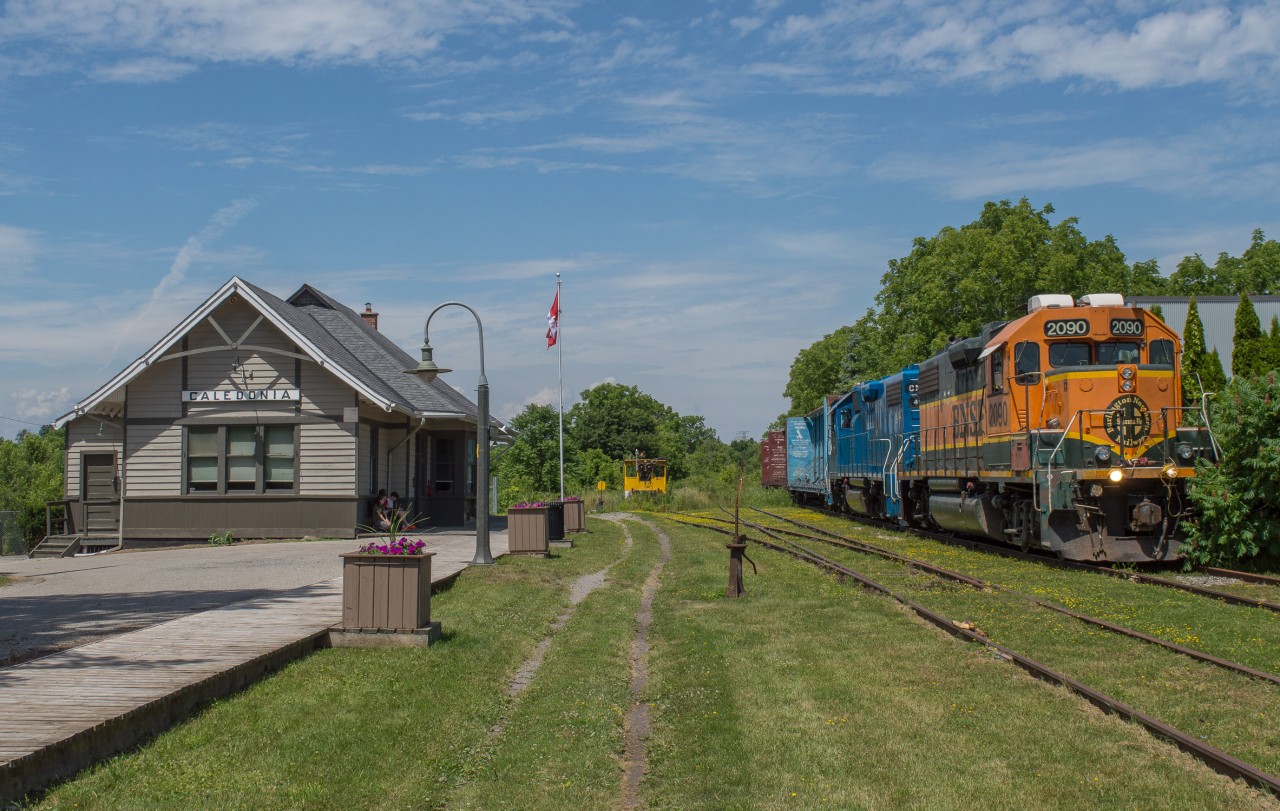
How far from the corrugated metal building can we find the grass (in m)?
39.8

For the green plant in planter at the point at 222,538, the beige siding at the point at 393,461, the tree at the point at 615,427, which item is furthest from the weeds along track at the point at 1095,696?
the tree at the point at 615,427

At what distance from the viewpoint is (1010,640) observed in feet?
35.0

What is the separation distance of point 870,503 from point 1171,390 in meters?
13.5

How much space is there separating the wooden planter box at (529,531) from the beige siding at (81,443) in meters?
12.3

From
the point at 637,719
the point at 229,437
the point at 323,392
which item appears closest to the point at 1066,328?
the point at 637,719

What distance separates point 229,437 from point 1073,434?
19389mm

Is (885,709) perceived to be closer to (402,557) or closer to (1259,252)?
(402,557)

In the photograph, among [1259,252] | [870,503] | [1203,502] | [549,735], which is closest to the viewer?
[549,735]

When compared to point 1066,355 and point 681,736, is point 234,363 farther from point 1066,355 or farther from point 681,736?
point 681,736

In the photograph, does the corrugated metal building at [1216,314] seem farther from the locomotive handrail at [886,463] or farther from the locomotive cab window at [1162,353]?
the locomotive cab window at [1162,353]

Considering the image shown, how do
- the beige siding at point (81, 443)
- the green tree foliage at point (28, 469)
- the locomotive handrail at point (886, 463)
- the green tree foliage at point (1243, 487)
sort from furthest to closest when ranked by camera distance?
the green tree foliage at point (28, 469) < the beige siding at point (81, 443) < the locomotive handrail at point (886, 463) < the green tree foliage at point (1243, 487)

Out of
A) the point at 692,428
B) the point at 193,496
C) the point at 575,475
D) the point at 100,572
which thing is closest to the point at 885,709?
the point at 100,572

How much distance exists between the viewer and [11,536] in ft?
97.8

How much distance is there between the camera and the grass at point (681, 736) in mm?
6340
